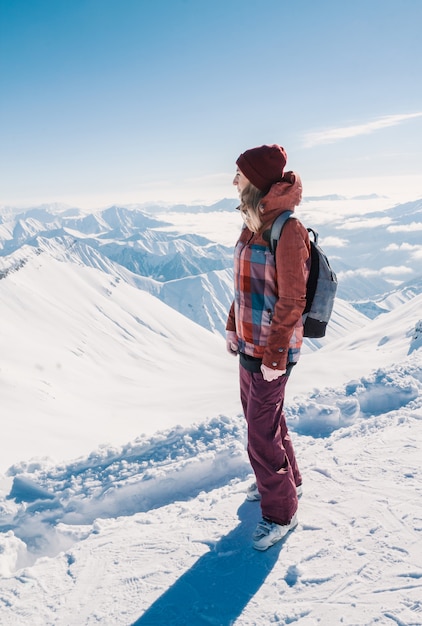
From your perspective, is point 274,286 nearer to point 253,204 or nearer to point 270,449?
point 253,204

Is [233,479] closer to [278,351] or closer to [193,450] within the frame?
[193,450]

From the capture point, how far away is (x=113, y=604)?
306 centimetres

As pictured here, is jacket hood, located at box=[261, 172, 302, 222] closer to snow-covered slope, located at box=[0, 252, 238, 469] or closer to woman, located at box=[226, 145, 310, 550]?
woman, located at box=[226, 145, 310, 550]

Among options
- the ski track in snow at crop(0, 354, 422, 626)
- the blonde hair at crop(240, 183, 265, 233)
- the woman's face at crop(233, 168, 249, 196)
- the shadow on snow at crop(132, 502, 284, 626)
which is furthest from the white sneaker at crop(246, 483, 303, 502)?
the woman's face at crop(233, 168, 249, 196)

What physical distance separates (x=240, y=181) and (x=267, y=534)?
2849 millimetres

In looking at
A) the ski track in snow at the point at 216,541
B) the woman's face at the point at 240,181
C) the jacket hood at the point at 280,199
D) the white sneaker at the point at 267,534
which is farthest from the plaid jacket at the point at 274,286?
the ski track in snow at the point at 216,541

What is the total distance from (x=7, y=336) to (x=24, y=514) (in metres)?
25.4

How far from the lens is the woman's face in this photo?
327 cm

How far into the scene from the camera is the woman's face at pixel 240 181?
327 centimetres

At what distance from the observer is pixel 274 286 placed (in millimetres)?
3268

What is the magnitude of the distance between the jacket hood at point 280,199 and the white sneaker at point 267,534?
2497mm

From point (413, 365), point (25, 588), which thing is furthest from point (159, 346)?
point (25, 588)

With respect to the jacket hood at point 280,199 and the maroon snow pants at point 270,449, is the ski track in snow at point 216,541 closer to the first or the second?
the maroon snow pants at point 270,449

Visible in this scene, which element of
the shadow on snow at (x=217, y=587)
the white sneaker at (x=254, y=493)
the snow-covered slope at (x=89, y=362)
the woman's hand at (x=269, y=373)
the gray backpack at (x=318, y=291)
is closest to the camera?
the shadow on snow at (x=217, y=587)
